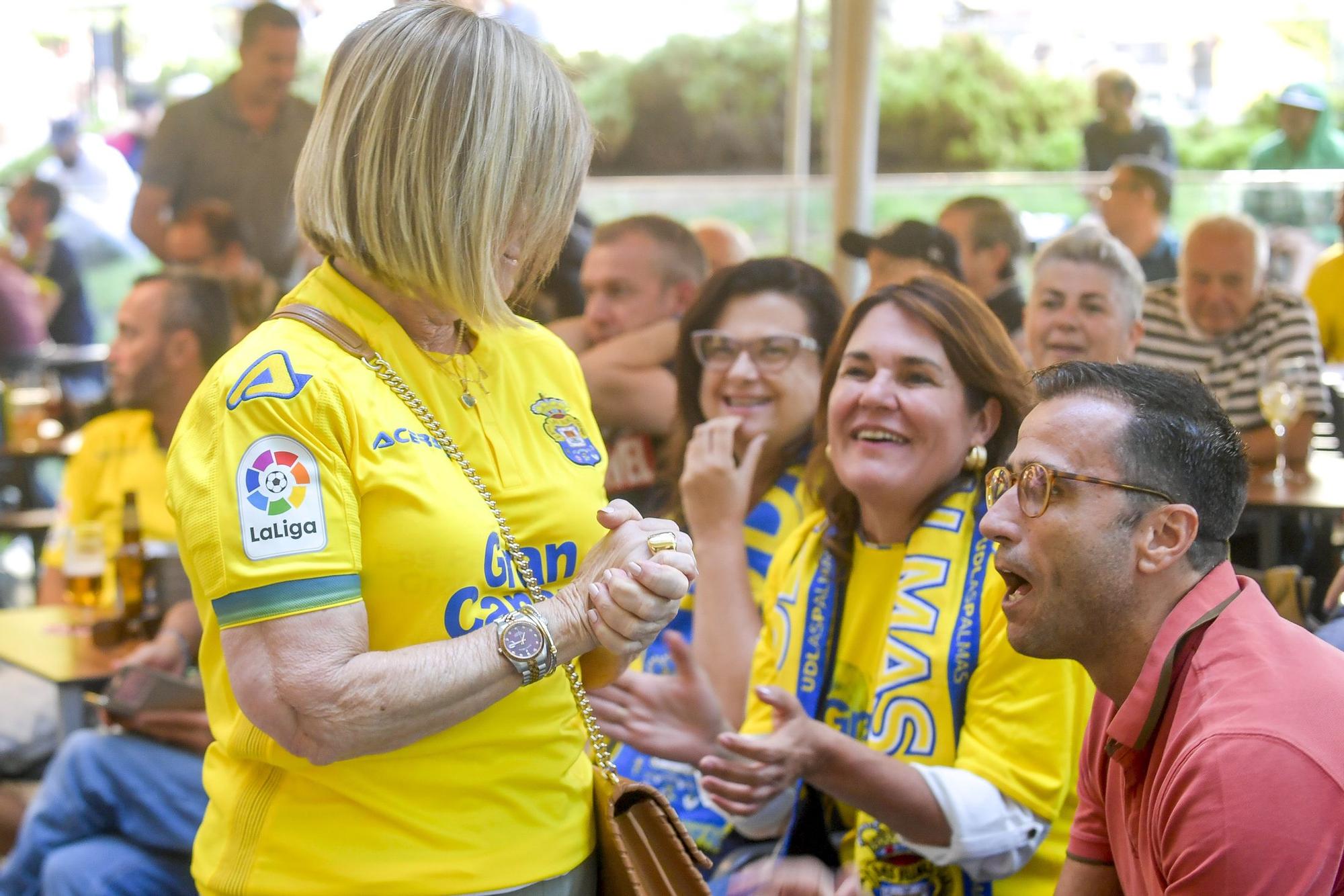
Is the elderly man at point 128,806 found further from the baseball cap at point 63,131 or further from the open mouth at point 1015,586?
the baseball cap at point 63,131

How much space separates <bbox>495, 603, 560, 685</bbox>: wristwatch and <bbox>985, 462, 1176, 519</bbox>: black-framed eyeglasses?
655 mm

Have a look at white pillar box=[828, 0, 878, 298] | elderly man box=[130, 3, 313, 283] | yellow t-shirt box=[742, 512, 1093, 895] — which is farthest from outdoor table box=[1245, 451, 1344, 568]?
elderly man box=[130, 3, 313, 283]

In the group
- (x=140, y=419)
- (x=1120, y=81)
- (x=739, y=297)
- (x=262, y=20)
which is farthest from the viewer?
(x=1120, y=81)

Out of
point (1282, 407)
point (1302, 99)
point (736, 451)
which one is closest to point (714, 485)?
point (736, 451)

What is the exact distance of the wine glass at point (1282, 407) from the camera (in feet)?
14.8

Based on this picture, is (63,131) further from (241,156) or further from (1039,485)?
(1039,485)

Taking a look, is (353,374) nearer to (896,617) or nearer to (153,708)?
(896,617)

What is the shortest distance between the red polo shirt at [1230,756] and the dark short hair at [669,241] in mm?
2800

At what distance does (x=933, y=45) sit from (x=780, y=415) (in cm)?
1407

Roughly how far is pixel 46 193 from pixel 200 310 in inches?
263

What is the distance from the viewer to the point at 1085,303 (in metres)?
3.96

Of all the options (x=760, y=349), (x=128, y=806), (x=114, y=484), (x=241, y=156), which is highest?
(x=241, y=156)

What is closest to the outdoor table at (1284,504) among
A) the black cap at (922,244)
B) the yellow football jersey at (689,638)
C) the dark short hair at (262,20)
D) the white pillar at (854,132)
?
the black cap at (922,244)

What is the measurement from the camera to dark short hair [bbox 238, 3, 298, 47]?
5957mm
